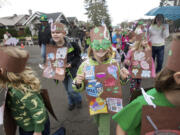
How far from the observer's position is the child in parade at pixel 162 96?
87 centimetres

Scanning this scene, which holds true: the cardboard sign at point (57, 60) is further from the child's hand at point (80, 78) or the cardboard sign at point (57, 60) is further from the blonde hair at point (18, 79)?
the blonde hair at point (18, 79)

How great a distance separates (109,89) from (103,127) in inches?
26.2

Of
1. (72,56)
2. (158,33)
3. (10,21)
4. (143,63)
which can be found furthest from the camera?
(10,21)

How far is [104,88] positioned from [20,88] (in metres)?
0.95

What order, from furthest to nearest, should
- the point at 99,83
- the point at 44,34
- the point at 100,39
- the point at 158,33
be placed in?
the point at 44,34
the point at 158,33
the point at 100,39
the point at 99,83

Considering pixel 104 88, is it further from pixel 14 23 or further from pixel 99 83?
pixel 14 23

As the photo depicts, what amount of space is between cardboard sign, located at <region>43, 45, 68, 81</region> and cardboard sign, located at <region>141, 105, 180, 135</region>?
191cm

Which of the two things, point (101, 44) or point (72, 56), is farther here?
point (72, 56)

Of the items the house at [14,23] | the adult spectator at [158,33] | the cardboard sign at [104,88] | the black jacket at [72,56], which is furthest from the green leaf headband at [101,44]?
the house at [14,23]

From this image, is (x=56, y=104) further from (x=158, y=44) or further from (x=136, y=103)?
(x=158, y=44)

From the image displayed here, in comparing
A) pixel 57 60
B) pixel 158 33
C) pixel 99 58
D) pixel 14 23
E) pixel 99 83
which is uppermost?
pixel 14 23

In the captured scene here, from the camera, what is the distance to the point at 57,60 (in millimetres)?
2662

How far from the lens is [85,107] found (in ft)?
10.6

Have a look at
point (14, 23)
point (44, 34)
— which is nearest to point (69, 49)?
point (44, 34)
